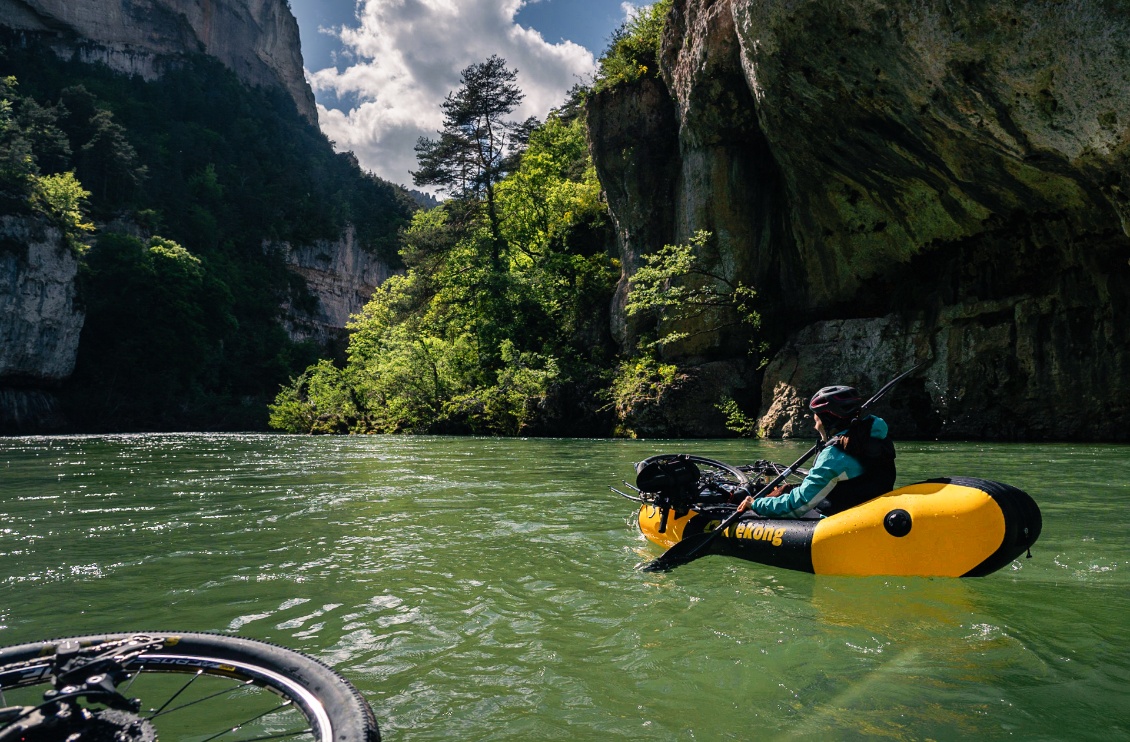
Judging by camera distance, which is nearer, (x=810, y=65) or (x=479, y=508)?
(x=479, y=508)

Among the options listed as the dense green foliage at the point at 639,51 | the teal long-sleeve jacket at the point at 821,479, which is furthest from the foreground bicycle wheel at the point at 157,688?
the dense green foliage at the point at 639,51

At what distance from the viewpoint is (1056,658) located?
2854mm

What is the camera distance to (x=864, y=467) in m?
4.58

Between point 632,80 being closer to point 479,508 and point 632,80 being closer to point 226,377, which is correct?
point 479,508

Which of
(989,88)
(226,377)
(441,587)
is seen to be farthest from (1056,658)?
(226,377)

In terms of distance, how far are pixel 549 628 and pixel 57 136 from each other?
54890mm

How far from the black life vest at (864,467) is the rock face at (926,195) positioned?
7.39 meters

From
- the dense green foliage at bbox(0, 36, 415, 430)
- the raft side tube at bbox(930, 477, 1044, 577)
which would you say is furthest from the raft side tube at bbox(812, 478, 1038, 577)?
the dense green foliage at bbox(0, 36, 415, 430)

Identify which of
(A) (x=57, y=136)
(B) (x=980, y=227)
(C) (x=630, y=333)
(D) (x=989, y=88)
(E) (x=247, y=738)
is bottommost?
(E) (x=247, y=738)

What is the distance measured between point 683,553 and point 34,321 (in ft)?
142

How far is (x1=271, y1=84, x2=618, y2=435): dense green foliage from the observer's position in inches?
854

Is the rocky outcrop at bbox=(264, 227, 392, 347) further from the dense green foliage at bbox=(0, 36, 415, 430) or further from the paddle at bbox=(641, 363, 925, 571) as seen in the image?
the paddle at bbox=(641, 363, 925, 571)

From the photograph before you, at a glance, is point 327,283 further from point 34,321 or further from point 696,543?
point 696,543

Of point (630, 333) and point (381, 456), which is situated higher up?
point (630, 333)
